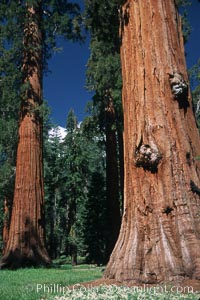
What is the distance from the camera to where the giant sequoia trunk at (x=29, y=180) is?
34.8 feet

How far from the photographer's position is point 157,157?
5.44 meters

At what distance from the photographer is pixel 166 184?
538cm

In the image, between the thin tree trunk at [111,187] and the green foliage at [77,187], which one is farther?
the green foliage at [77,187]

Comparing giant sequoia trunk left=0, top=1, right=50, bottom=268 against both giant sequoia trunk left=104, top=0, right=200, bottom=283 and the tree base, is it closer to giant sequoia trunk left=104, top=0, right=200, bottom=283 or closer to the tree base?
the tree base

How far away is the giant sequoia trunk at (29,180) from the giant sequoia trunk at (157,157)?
5.69 m

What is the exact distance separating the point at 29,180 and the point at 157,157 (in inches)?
261

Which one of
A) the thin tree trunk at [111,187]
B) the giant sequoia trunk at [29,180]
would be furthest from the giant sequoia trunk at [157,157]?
the thin tree trunk at [111,187]

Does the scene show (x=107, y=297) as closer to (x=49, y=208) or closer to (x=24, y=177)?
(x=24, y=177)

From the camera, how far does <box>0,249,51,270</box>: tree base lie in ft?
33.5

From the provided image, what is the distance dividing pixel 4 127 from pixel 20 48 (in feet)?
9.75

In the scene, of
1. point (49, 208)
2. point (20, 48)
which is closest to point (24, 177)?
point (20, 48)

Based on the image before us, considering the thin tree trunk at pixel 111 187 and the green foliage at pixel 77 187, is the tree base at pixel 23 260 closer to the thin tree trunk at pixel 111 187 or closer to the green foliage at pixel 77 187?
the thin tree trunk at pixel 111 187

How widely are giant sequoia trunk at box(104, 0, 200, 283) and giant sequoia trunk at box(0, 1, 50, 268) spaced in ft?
18.7

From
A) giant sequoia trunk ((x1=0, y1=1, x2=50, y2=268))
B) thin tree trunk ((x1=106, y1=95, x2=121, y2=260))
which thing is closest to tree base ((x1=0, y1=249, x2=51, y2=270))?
giant sequoia trunk ((x1=0, y1=1, x2=50, y2=268))
